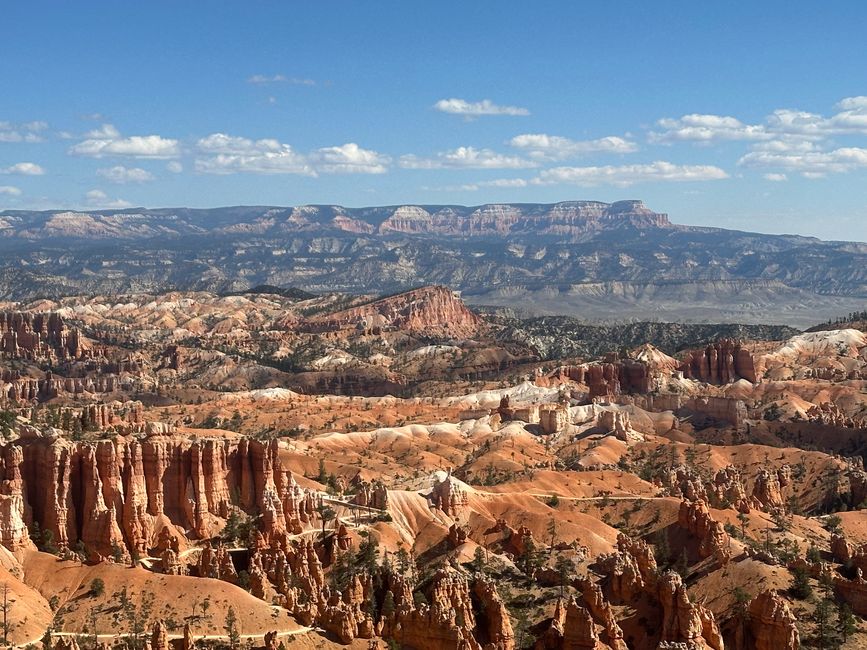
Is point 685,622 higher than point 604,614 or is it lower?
higher

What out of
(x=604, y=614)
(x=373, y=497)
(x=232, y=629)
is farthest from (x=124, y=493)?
(x=604, y=614)

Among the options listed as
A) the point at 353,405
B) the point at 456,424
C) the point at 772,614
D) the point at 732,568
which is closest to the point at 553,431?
the point at 456,424

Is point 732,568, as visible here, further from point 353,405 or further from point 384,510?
point 353,405

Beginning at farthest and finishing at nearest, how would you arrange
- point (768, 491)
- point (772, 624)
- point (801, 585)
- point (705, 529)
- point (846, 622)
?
point (768, 491) → point (705, 529) → point (801, 585) → point (846, 622) → point (772, 624)

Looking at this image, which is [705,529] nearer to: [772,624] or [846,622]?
[846,622]

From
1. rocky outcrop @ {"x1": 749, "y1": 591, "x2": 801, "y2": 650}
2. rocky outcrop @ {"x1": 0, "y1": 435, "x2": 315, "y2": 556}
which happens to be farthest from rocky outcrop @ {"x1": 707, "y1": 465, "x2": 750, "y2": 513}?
rocky outcrop @ {"x1": 0, "y1": 435, "x2": 315, "y2": 556}

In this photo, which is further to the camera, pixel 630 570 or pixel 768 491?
pixel 768 491

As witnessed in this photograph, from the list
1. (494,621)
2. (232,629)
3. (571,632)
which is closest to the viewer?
(232,629)

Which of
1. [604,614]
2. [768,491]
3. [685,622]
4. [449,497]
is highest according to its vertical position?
[685,622]

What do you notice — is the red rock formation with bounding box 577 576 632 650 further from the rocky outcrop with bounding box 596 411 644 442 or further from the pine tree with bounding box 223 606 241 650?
the rocky outcrop with bounding box 596 411 644 442
